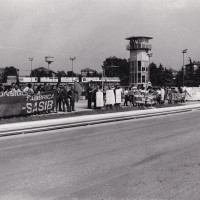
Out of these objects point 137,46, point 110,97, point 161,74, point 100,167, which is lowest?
point 100,167

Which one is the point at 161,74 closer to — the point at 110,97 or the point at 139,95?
Answer: the point at 139,95

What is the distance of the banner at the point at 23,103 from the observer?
17703 mm

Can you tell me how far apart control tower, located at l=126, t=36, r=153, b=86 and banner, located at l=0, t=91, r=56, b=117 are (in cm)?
9483

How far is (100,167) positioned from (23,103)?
37.4 ft

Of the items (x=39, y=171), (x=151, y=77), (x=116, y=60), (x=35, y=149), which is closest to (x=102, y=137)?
(x=35, y=149)

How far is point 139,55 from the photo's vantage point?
115125 mm

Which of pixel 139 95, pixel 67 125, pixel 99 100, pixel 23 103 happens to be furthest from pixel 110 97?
pixel 67 125

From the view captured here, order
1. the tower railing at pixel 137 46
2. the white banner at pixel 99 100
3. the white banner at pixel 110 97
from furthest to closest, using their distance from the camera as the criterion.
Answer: the tower railing at pixel 137 46
the white banner at pixel 110 97
the white banner at pixel 99 100

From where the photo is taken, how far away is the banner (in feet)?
58.1

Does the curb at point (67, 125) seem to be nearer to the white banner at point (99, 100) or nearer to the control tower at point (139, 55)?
the white banner at point (99, 100)

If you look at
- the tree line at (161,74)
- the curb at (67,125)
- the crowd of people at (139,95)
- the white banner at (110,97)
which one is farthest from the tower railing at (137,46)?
the curb at (67,125)

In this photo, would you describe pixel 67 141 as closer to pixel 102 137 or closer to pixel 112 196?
pixel 102 137

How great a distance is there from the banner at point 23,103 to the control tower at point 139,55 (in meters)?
94.8

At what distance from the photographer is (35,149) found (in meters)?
10.2
